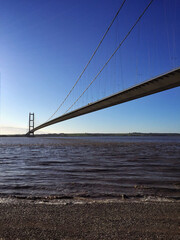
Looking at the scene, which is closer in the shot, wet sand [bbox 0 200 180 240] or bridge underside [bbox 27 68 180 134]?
wet sand [bbox 0 200 180 240]

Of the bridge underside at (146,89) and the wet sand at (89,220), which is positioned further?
the bridge underside at (146,89)

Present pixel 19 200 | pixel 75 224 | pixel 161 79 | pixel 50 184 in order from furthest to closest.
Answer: pixel 161 79
pixel 50 184
pixel 19 200
pixel 75 224

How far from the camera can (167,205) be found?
3826 millimetres

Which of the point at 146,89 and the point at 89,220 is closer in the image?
the point at 89,220

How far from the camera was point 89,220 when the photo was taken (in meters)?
3.06

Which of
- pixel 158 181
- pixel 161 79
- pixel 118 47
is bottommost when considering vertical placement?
pixel 158 181

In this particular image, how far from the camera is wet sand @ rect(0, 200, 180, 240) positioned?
101 inches

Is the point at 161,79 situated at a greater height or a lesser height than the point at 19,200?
greater

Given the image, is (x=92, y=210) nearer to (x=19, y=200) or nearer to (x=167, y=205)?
(x=167, y=205)

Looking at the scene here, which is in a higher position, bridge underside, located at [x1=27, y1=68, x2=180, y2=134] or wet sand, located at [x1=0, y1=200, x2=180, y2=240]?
bridge underside, located at [x1=27, y1=68, x2=180, y2=134]

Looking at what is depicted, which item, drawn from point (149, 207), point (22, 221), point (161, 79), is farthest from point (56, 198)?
point (161, 79)

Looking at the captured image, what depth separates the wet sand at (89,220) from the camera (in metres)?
2.57

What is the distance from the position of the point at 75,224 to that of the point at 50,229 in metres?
0.37

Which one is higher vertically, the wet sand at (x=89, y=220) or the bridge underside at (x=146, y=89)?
the bridge underside at (x=146, y=89)
